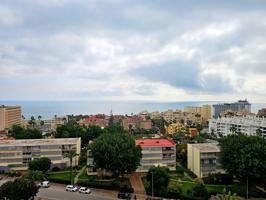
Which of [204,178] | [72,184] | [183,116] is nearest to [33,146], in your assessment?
[72,184]

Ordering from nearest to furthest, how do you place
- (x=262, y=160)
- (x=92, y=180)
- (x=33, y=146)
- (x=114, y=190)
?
(x=262, y=160)
(x=114, y=190)
(x=92, y=180)
(x=33, y=146)

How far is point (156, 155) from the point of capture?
47938 millimetres

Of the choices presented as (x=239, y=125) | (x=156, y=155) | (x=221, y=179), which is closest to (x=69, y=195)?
(x=156, y=155)

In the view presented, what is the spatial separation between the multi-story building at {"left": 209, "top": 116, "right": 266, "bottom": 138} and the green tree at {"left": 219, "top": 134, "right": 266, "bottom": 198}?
4110 cm

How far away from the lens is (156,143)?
4881 cm

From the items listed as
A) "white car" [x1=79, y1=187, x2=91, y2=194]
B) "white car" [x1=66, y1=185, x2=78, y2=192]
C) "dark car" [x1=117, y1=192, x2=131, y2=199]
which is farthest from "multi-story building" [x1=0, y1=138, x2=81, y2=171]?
"dark car" [x1=117, y1=192, x2=131, y2=199]

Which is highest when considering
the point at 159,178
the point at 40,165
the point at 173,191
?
the point at 40,165

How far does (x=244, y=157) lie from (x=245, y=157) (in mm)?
111

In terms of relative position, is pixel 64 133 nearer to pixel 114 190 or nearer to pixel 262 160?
pixel 114 190

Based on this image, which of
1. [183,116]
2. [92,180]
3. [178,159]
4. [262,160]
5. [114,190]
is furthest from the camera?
[183,116]

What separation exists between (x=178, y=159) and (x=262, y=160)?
2005cm

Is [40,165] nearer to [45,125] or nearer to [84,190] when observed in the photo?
[84,190]

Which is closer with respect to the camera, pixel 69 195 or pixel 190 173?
pixel 69 195

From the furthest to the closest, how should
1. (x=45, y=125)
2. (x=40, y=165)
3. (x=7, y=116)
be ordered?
(x=45, y=125), (x=7, y=116), (x=40, y=165)
